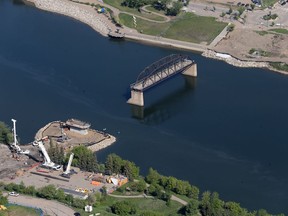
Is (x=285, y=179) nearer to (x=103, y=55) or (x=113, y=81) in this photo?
(x=113, y=81)

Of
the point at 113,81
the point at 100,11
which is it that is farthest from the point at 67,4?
the point at 113,81

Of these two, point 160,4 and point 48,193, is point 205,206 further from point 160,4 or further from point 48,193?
point 160,4

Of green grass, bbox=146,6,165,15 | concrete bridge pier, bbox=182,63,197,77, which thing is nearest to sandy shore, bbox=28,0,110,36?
green grass, bbox=146,6,165,15

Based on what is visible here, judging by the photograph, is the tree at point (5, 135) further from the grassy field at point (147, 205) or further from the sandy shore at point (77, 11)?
the sandy shore at point (77, 11)

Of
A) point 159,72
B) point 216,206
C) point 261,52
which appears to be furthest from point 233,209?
point 261,52

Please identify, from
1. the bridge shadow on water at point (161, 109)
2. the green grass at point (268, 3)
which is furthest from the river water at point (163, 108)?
the green grass at point (268, 3)

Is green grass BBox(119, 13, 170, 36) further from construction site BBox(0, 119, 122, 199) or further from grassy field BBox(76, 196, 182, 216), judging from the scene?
grassy field BBox(76, 196, 182, 216)
